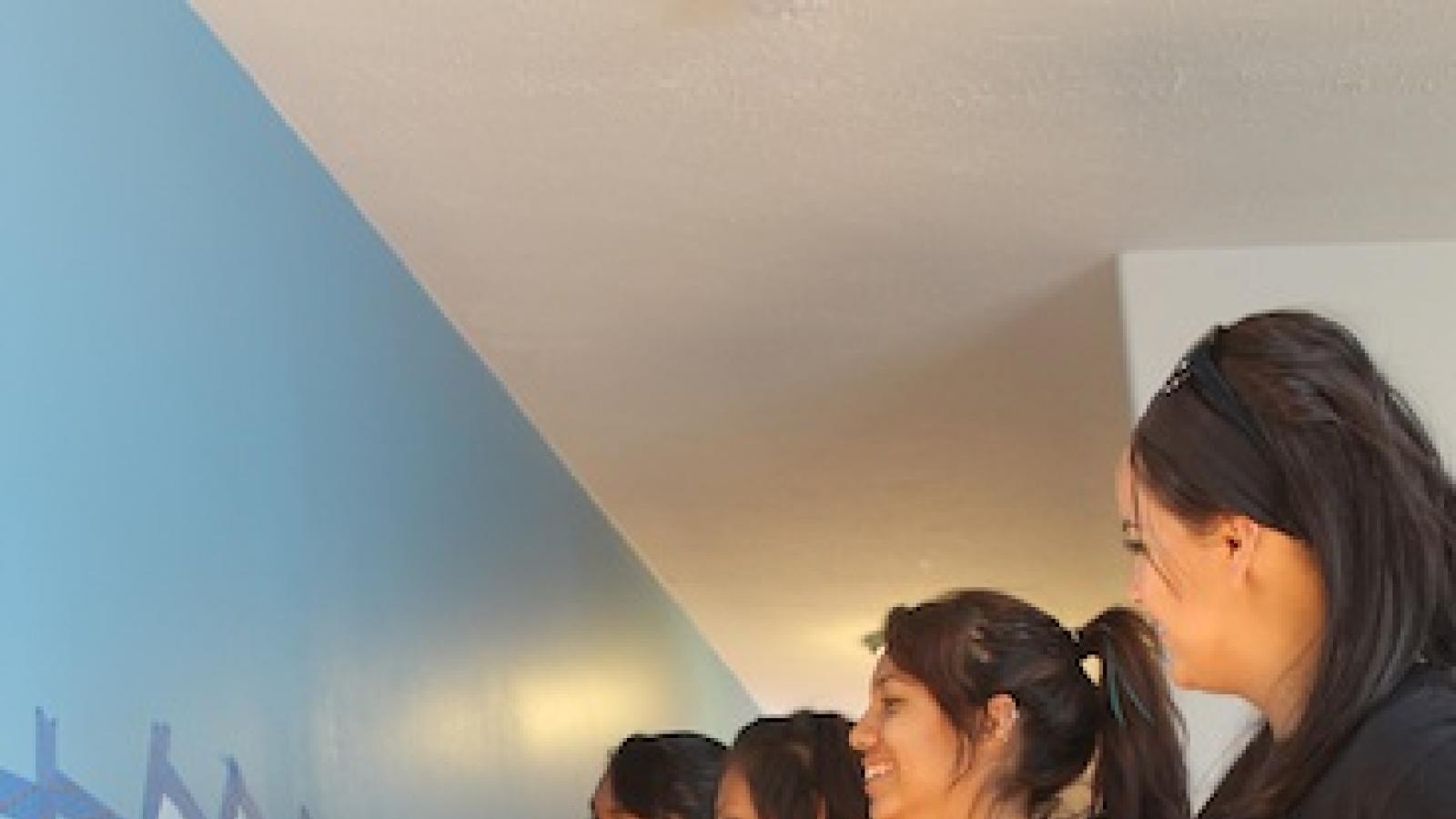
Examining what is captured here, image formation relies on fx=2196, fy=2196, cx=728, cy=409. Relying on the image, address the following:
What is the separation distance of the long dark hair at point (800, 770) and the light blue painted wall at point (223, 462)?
0.36 m

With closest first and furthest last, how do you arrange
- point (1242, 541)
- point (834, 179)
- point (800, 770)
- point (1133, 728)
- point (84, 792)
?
1. point (1242, 541)
2. point (84, 792)
3. point (1133, 728)
4. point (800, 770)
5. point (834, 179)

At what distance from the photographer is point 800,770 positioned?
6.22 feet

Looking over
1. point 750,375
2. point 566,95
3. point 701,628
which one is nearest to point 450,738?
point 750,375

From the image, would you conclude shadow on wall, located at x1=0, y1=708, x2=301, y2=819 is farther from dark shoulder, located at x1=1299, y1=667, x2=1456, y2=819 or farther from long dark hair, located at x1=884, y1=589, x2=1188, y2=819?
dark shoulder, located at x1=1299, y1=667, x2=1456, y2=819

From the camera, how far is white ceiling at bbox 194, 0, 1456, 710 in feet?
5.70

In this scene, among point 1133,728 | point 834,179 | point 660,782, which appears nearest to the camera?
point 1133,728

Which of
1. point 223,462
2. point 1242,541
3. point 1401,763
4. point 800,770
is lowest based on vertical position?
point 1401,763

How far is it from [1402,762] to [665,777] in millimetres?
1442

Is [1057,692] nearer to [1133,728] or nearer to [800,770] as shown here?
[1133,728]

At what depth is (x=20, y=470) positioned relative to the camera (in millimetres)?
1325

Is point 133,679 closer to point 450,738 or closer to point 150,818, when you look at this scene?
point 150,818

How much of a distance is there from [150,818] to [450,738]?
84cm

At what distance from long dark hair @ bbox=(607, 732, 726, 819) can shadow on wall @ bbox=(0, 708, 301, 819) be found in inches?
24.3

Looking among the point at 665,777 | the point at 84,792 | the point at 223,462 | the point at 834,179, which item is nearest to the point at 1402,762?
the point at 84,792
